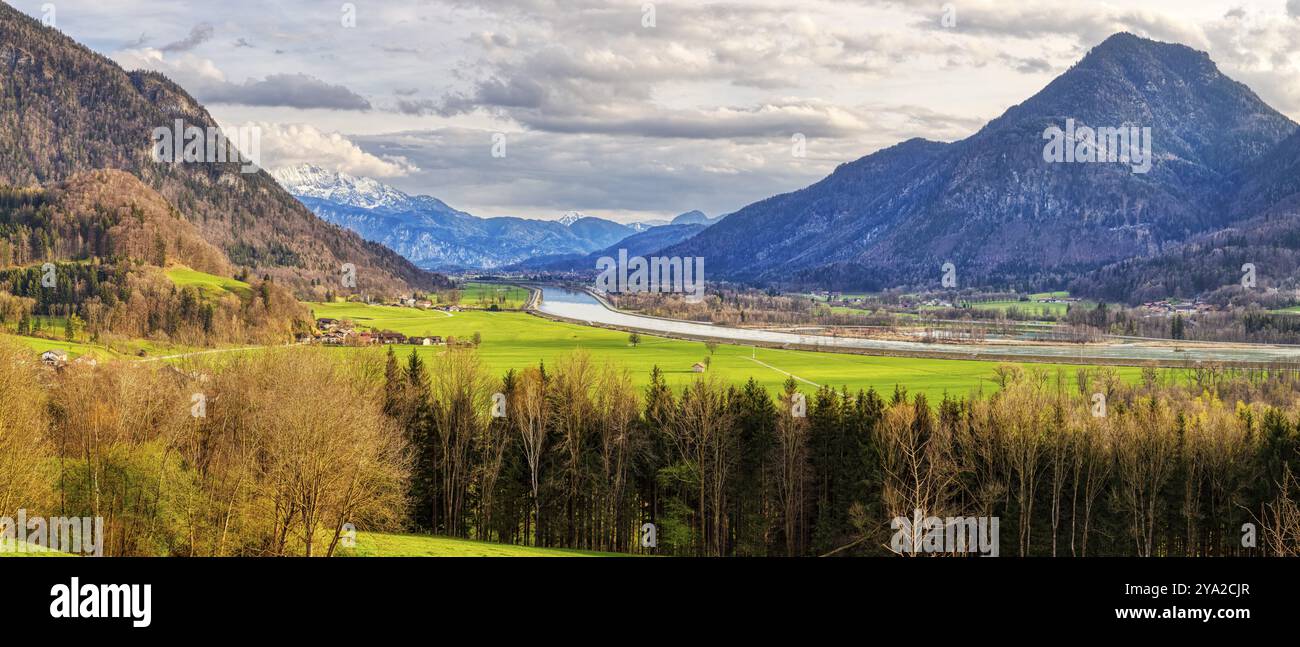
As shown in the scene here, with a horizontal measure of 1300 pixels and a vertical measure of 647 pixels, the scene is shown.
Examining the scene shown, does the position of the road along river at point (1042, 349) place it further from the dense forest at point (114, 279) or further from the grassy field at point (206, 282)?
the dense forest at point (114, 279)

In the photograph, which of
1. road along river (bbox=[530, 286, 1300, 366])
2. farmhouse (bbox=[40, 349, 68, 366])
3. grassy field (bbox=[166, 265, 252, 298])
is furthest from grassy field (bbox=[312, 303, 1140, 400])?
farmhouse (bbox=[40, 349, 68, 366])

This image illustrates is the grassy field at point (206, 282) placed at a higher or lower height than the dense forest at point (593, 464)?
higher

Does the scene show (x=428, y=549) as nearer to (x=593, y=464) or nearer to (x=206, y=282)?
(x=593, y=464)

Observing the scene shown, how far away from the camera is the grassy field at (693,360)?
10762 cm

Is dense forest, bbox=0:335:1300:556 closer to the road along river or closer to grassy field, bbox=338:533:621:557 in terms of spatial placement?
grassy field, bbox=338:533:621:557

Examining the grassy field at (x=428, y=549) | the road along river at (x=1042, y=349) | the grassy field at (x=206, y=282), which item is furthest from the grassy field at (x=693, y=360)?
the grassy field at (x=428, y=549)

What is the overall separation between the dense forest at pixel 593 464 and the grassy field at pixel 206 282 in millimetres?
91434

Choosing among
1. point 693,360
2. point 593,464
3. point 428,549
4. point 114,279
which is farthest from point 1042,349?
point 114,279

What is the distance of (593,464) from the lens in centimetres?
5509

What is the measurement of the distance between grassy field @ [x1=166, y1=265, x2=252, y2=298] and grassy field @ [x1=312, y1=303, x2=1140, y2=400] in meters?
18.7

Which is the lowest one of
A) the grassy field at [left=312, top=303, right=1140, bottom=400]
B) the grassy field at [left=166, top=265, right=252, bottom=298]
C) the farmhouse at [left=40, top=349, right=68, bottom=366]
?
the grassy field at [left=312, top=303, right=1140, bottom=400]

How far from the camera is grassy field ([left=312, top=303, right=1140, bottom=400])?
10762 cm

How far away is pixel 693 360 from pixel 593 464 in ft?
240
